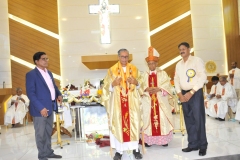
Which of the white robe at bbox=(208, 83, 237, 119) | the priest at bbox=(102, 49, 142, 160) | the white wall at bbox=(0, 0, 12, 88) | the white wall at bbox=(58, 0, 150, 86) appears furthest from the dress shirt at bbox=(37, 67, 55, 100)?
the white wall at bbox=(0, 0, 12, 88)

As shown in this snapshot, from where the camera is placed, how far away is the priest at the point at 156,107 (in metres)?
4.20

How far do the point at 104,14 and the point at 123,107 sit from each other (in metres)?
6.18

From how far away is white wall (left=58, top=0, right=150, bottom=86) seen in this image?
9047mm

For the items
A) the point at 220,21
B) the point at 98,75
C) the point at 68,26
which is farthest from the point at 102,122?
the point at 220,21

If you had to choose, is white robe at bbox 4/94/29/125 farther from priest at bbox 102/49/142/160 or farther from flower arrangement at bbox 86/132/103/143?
priest at bbox 102/49/142/160

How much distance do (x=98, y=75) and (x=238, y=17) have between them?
5.83 metres

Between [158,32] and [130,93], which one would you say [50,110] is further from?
[158,32]

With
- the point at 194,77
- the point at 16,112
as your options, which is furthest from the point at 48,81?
the point at 16,112

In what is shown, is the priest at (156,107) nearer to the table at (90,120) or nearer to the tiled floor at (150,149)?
the tiled floor at (150,149)

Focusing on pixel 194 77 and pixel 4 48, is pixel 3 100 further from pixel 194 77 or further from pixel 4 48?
pixel 194 77

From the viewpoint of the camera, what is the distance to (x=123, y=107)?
361 cm

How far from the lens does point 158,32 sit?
9.52m

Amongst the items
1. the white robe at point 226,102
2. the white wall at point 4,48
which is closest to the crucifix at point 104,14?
the white wall at point 4,48

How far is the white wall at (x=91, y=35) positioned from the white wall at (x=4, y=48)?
182cm
